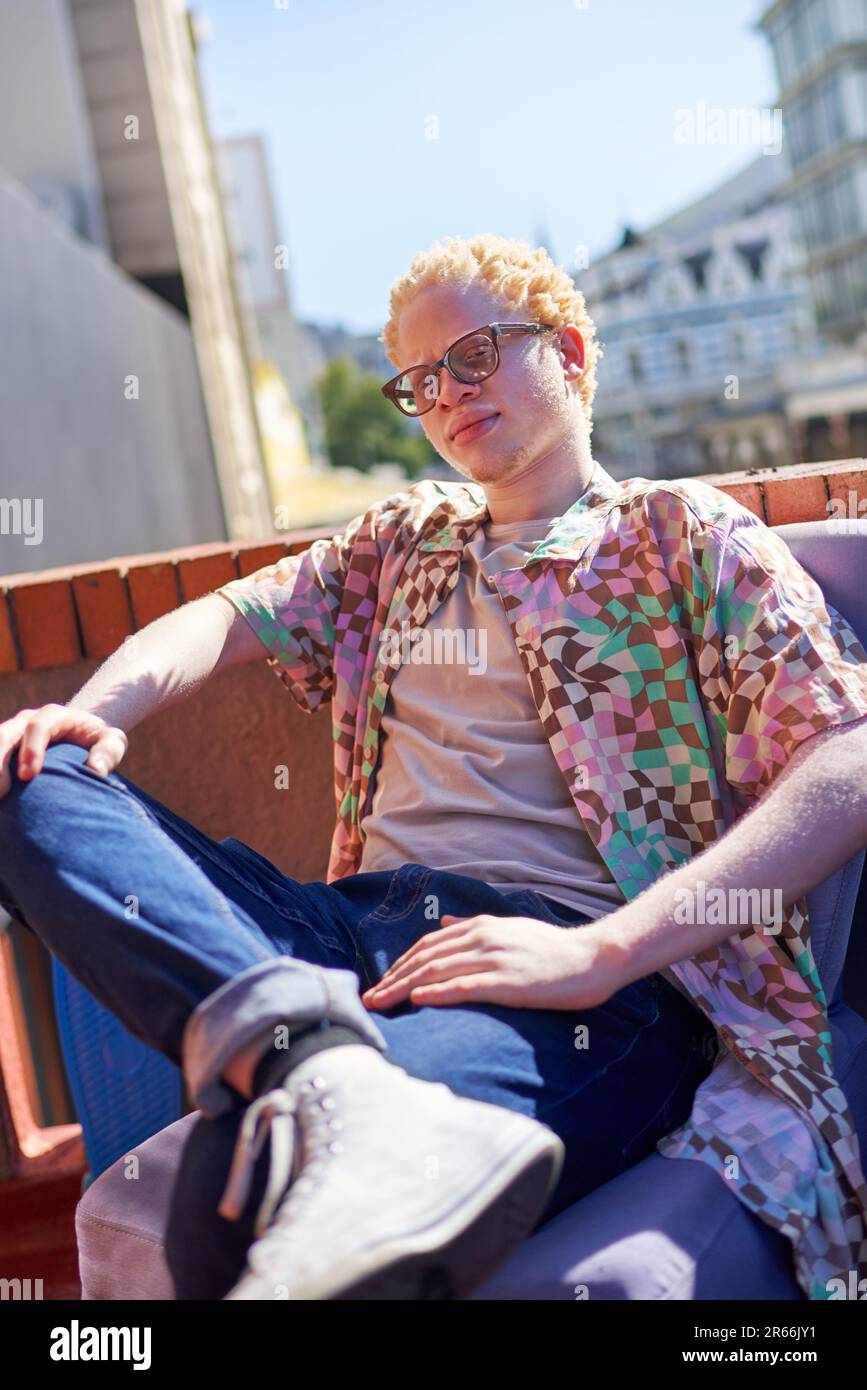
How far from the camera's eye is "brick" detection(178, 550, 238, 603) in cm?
272

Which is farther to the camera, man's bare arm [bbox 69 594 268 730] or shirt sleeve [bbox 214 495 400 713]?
shirt sleeve [bbox 214 495 400 713]

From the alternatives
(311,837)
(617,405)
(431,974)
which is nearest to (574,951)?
(431,974)

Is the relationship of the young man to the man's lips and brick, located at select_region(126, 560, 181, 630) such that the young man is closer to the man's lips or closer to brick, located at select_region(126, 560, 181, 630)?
the man's lips

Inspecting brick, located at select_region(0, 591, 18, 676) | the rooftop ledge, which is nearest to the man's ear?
the rooftop ledge

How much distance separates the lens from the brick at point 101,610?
2747 millimetres

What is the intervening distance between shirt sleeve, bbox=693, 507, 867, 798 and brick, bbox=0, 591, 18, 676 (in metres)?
1.50

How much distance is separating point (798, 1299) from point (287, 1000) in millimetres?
724

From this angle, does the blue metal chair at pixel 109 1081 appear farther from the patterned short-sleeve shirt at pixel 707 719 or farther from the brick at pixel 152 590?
the brick at pixel 152 590

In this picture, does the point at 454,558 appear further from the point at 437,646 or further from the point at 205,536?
the point at 205,536

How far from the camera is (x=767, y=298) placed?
2682 inches

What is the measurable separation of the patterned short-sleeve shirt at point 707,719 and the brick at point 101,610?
707 millimetres

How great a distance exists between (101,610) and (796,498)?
138 centimetres

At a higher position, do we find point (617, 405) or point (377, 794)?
point (617, 405)

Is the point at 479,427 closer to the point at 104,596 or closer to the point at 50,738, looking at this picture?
the point at 50,738
